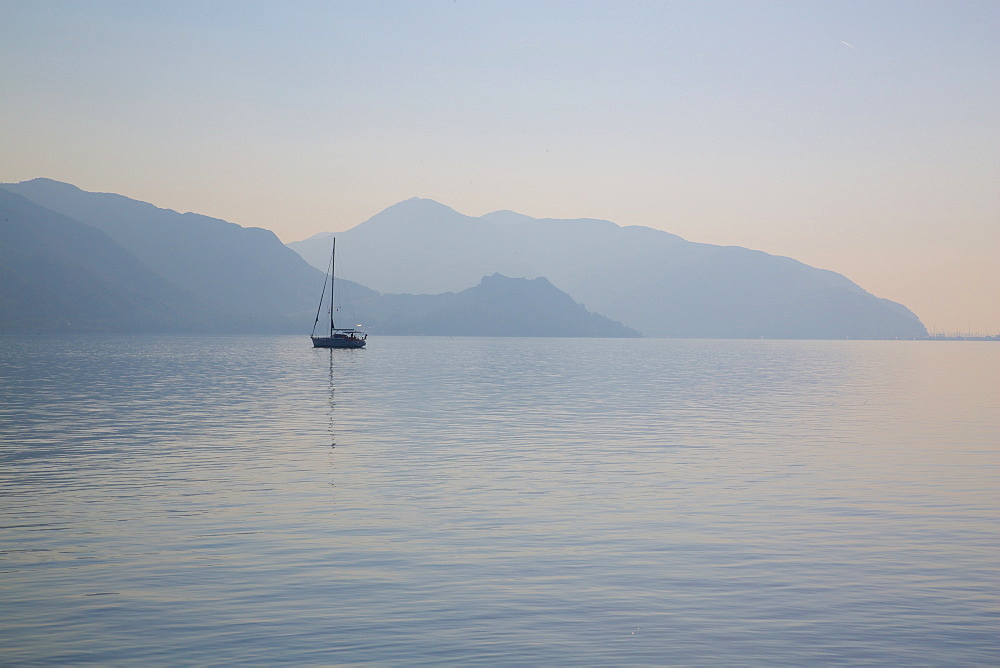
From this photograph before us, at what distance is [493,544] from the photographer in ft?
74.8

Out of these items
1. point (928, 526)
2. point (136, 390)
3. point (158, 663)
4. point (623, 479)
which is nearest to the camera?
point (158, 663)

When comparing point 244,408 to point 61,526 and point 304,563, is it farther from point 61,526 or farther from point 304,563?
point 304,563

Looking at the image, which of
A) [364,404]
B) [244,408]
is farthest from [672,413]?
[244,408]

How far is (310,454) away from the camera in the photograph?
3994 cm

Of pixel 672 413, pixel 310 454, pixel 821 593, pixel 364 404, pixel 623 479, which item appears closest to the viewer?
pixel 821 593

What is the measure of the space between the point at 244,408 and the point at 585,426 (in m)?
25.4

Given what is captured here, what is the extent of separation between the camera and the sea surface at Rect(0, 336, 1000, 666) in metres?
15.5

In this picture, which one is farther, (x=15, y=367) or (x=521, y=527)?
(x=15, y=367)

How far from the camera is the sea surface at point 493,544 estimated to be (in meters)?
15.5

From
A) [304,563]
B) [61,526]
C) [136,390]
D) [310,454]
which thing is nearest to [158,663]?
[304,563]

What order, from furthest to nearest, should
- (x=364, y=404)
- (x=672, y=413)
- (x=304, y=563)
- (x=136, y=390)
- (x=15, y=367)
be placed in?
(x=15, y=367), (x=136, y=390), (x=364, y=404), (x=672, y=413), (x=304, y=563)

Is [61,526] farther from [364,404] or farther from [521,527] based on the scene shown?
[364,404]

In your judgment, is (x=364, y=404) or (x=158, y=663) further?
(x=364, y=404)

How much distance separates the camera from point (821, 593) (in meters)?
18.6
